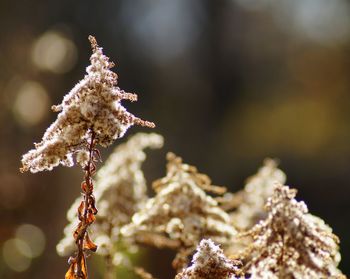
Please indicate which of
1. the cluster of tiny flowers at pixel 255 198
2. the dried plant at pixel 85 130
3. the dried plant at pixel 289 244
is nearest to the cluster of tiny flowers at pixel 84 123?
the dried plant at pixel 85 130

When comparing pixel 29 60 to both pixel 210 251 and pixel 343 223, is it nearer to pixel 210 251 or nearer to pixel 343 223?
pixel 343 223

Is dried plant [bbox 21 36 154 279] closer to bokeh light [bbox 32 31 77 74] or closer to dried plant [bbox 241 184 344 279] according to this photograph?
dried plant [bbox 241 184 344 279]

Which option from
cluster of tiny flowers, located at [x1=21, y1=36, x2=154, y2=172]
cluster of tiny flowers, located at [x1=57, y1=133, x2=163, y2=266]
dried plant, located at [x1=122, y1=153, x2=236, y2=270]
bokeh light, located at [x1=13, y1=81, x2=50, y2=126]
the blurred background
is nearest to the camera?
cluster of tiny flowers, located at [x1=21, y1=36, x2=154, y2=172]

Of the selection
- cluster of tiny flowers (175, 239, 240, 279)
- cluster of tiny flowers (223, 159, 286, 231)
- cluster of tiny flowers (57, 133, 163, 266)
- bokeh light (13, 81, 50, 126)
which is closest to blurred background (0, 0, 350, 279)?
bokeh light (13, 81, 50, 126)

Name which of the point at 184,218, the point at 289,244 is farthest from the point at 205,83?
the point at 289,244

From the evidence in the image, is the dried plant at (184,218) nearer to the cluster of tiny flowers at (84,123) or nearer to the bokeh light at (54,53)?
the cluster of tiny flowers at (84,123)

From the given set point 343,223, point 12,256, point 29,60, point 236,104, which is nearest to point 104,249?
point 12,256

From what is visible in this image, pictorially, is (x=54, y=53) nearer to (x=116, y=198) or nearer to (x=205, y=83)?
(x=205, y=83)
